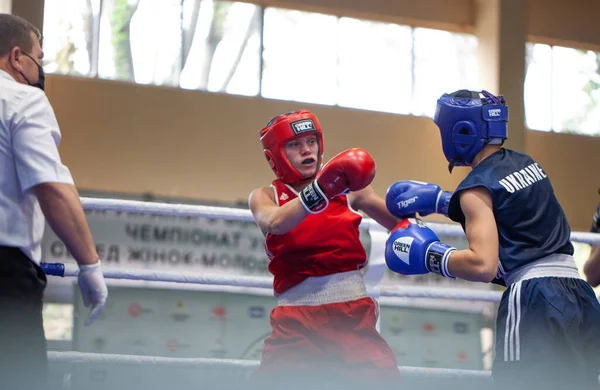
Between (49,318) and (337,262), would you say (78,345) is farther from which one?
(337,262)

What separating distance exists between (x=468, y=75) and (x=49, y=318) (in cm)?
454

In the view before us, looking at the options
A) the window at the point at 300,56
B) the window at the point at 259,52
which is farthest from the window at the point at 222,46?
the window at the point at 300,56

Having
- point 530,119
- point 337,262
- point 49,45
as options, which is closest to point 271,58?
point 49,45

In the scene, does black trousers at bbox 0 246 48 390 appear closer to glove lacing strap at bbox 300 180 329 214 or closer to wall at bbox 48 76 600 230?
glove lacing strap at bbox 300 180 329 214

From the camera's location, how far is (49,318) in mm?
6387

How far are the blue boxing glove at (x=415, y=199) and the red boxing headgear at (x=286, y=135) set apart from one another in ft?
0.96

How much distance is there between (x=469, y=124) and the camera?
2170mm

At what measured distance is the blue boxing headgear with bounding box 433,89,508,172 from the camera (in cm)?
218

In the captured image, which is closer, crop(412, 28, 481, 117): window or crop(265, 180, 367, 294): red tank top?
crop(265, 180, 367, 294): red tank top

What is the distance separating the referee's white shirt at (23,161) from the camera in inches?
71.9

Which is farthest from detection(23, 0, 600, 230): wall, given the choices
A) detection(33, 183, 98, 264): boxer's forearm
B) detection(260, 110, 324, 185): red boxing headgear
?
detection(33, 183, 98, 264): boxer's forearm

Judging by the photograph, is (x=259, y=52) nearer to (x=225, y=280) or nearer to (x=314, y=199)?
(x=225, y=280)

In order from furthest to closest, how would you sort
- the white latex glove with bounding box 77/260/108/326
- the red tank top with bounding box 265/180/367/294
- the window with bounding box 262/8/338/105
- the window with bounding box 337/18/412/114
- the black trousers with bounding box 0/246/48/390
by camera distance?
the window with bounding box 337/18/412/114
the window with bounding box 262/8/338/105
the red tank top with bounding box 265/180/367/294
the white latex glove with bounding box 77/260/108/326
the black trousers with bounding box 0/246/48/390

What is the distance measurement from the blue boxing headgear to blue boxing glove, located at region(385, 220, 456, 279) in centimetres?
22
